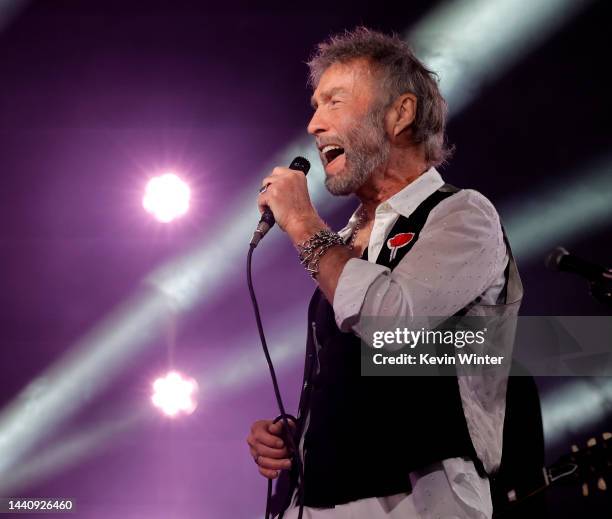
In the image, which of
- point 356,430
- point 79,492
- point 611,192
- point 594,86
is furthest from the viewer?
point 79,492

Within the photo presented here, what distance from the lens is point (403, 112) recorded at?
1707 millimetres

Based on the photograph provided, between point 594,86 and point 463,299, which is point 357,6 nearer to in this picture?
point 594,86

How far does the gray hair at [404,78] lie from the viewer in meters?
1.73

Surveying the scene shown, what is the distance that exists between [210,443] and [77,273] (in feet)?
3.06

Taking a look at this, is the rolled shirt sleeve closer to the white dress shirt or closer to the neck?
the white dress shirt

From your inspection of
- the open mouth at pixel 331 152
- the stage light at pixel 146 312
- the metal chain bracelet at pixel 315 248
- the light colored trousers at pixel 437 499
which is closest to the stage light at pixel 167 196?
the stage light at pixel 146 312

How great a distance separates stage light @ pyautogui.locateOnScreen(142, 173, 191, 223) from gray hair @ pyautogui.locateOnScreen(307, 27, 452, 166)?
1.18 meters

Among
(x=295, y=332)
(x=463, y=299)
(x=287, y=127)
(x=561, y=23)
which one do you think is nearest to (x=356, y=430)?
(x=463, y=299)

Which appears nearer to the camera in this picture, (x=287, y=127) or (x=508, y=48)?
(x=508, y=48)

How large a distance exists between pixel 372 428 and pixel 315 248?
0.35 meters

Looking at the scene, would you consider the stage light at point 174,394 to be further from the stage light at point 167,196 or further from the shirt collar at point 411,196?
the shirt collar at point 411,196

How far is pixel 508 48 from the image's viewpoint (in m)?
2.61

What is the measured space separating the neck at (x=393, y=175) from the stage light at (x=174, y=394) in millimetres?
1415

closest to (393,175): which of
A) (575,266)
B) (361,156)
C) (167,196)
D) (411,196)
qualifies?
(361,156)
